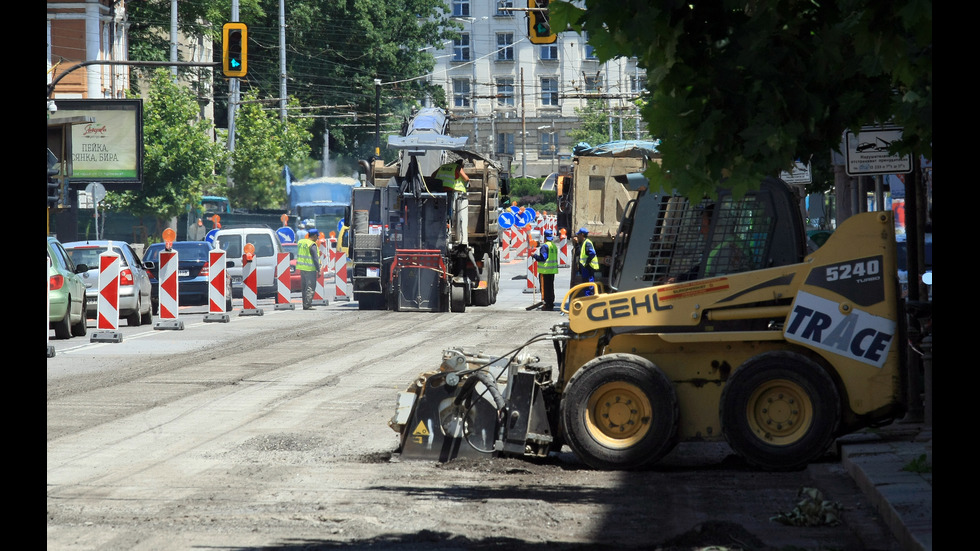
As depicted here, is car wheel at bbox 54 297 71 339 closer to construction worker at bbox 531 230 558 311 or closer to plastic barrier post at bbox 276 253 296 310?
plastic barrier post at bbox 276 253 296 310

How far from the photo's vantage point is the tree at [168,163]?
150 feet

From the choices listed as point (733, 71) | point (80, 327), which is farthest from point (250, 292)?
point (733, 71)

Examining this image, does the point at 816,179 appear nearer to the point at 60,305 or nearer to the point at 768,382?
the point at 60,305

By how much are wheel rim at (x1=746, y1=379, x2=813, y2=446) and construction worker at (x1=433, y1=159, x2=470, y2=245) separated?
18.1 m

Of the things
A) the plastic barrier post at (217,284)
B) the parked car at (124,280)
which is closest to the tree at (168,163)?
the parked car at (124,280)

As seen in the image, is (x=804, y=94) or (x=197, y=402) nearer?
(x=804, y=94)

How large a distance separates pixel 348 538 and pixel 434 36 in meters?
67.1

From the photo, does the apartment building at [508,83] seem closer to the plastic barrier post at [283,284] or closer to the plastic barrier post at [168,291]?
the plastic barrier post at [283,284]

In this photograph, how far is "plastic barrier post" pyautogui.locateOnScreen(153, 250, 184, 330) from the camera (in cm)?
2298

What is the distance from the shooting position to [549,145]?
98.9 meters

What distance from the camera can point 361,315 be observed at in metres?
26.3

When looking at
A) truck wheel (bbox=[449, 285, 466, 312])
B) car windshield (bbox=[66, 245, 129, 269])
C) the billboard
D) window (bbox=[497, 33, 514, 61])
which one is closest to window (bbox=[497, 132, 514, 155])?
window (bbox=[497, 33, 514, 61])
